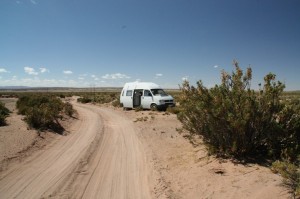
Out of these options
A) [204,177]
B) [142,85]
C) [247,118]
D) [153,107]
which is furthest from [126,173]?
[142,85]

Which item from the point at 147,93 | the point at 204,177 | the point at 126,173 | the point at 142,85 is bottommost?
the point at 126,173

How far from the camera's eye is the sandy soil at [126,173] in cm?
531

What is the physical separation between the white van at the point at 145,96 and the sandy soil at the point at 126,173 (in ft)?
35.9

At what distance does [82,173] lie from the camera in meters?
6.62

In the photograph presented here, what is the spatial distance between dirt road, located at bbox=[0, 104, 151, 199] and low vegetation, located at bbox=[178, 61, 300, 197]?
227cm

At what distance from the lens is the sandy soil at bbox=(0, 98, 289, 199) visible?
17.4 feet

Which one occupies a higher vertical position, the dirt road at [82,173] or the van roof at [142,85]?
the van roof at [142,85]

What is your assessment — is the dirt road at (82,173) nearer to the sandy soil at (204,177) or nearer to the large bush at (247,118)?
the sandy soil at (204,177)

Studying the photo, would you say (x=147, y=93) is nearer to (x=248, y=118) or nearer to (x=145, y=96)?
(x=145, y=96)

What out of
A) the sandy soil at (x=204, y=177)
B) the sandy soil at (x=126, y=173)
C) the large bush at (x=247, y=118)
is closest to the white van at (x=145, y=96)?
the sandy soil at (x=126, y=173)

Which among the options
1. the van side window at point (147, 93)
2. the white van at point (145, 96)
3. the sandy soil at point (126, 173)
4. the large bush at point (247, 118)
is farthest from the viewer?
the van side window at point (147, 93)

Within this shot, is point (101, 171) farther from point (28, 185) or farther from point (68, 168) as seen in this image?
point (28, 185)

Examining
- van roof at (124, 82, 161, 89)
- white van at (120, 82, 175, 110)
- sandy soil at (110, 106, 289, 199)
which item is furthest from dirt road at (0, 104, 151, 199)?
van roof at (124, 82, 161, 89)

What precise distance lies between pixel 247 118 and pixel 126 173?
3283 millimetres
